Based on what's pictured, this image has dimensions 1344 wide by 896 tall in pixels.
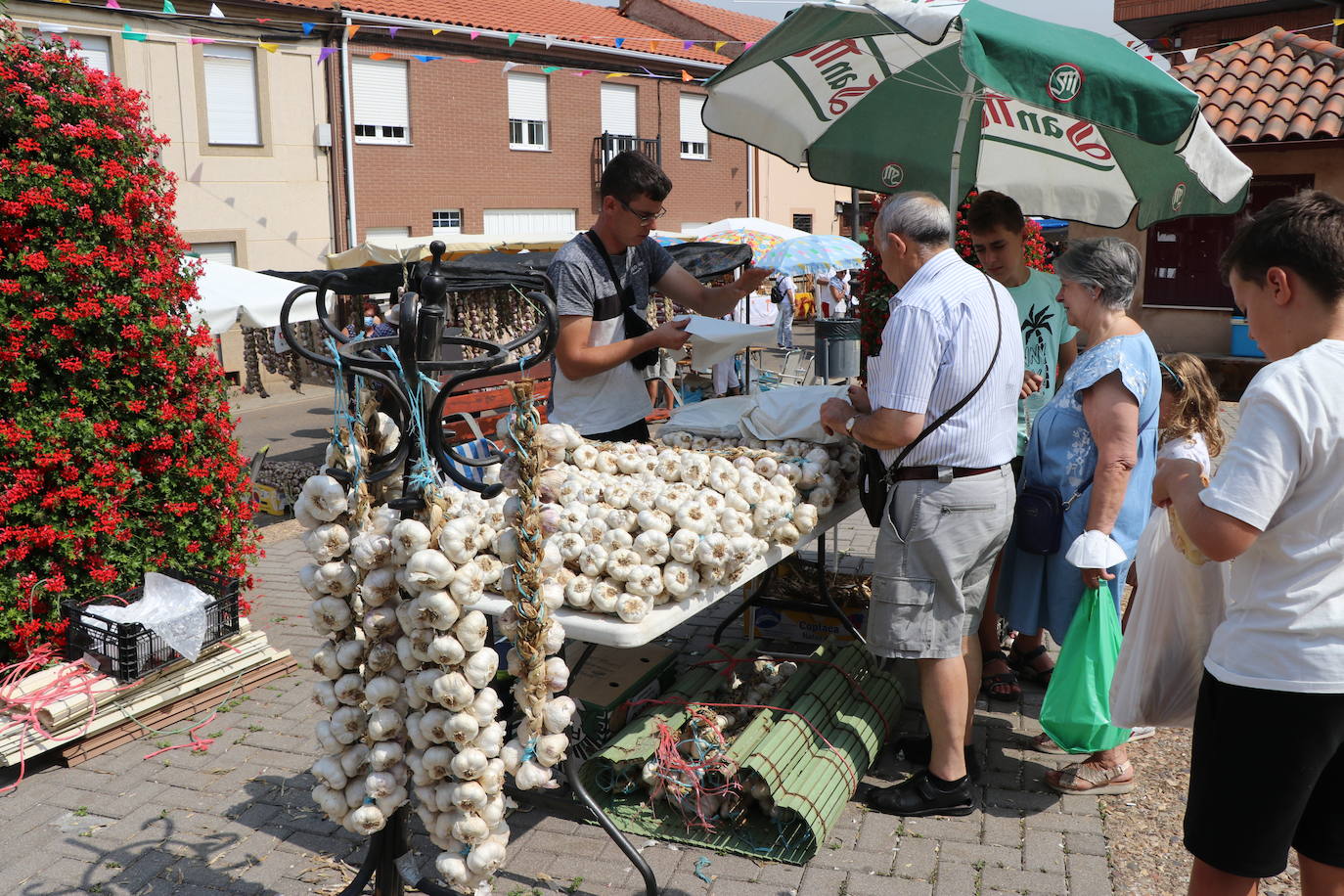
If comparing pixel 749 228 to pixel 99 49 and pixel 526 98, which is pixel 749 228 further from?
pixel 99 49

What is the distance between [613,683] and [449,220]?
21.0 m

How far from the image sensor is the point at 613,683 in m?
3.95

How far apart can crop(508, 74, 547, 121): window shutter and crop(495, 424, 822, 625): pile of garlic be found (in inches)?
872

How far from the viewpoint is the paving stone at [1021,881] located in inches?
124

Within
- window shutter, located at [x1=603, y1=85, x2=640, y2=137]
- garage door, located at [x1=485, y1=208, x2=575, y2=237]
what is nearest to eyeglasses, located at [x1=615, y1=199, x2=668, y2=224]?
garage door, located at [x1=485, y1=208, x2=575, y2=237]

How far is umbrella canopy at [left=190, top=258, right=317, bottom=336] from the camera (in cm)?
976

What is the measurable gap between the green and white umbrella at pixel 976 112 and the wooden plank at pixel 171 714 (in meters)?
3.53

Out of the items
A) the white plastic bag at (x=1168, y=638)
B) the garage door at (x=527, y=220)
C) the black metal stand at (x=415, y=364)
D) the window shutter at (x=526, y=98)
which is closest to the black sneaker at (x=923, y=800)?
the white plastic bag at (x=1168, y=638)

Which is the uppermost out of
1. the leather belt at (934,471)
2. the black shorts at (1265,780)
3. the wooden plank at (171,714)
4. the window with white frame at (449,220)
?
the window with white frame at (449,220)

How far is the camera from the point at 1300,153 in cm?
1259

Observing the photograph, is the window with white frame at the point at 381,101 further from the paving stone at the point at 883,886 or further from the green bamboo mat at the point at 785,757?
the paving stone at the point at 883,886

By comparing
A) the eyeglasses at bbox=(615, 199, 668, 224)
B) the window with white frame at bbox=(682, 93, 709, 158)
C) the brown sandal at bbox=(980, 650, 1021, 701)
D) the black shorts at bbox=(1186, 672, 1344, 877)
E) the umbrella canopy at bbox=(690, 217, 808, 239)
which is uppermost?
the window with white frame at bbox=(682, 93, 709, 158)

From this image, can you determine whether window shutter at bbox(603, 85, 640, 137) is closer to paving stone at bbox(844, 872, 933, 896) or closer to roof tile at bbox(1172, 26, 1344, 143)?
roof tile at bbox(1172, 26, 1344, 143)

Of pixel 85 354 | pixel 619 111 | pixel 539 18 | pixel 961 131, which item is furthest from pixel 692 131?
pixel 85 354
